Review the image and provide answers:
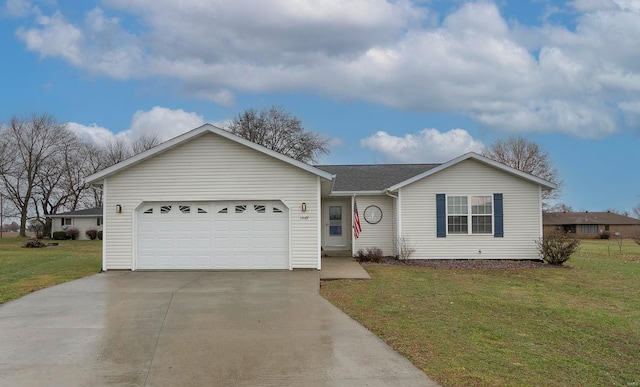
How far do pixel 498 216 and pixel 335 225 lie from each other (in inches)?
253

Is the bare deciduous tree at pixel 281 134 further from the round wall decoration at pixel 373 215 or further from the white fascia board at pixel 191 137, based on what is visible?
the white fascia board at pixel 191 137

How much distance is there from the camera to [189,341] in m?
6.23

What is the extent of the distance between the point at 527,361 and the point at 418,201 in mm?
11267

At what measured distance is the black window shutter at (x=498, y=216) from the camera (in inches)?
643

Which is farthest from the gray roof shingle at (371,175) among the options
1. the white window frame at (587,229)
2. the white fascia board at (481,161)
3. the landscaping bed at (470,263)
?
the white window frame at (587,229)

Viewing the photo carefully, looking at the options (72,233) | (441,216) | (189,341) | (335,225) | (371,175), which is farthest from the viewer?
(72,233)

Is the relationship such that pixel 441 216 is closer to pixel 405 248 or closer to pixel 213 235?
pixel 405 248

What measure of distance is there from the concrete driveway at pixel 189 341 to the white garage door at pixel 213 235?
3.28 m

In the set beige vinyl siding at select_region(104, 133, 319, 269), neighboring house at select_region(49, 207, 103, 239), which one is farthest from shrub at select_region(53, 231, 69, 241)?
beige vinyl siding at select_region(104, 133, 319, 269)

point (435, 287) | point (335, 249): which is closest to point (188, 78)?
point (335, 249)

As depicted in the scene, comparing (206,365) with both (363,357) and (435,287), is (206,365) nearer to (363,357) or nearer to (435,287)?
(363,357)

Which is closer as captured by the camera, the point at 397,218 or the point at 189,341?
the point at 189,341

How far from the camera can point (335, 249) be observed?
62.8 ft

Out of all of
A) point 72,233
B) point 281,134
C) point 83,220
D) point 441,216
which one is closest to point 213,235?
point 441,216
